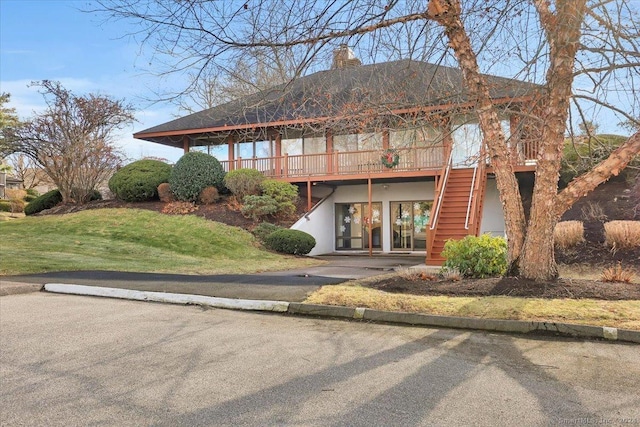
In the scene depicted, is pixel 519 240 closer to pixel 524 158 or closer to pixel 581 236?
pixel 581 236

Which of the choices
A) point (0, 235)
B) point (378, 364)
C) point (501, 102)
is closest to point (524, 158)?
A: point (501, 102)

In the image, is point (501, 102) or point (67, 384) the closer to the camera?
point (67, 384)

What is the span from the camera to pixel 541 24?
6.55 metres

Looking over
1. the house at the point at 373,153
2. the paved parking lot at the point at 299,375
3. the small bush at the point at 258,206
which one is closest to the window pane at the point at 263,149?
the house at the point at 373,153

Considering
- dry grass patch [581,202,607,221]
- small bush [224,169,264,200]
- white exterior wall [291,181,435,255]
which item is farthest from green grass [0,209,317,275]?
dry grass patch [581,202,607,221]

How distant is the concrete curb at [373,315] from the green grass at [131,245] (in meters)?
3.17

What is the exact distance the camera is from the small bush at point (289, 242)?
17.2 meters

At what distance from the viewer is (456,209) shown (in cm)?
1634

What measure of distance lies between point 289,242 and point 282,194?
129 inches

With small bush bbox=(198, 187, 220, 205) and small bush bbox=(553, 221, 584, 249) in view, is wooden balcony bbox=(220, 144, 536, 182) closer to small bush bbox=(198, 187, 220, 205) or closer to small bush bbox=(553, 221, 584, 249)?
small bush bbox=(198, 187, 220, 205)

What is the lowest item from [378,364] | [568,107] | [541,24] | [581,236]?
[378,364]

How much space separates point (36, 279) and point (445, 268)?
8116mm

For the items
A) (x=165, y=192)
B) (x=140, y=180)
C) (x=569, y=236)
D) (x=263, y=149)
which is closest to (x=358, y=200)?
(x=263, y=149)

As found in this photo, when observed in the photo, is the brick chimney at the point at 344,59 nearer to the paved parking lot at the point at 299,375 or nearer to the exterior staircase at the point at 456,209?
the paved parking lot at the point at 299,375
